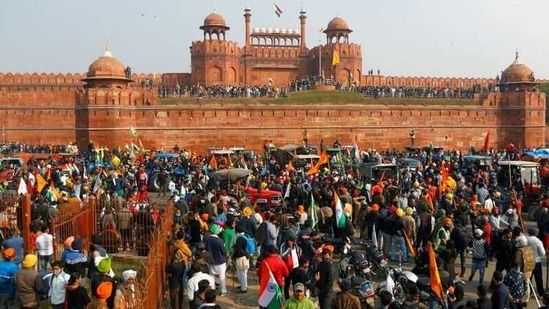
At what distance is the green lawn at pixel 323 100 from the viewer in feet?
103

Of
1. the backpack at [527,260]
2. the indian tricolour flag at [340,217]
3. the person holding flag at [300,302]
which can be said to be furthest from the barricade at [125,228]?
the backpack at [527,260]

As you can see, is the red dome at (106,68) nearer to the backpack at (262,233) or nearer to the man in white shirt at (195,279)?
the backpack at (262,233)

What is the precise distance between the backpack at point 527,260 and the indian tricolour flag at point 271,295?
124 inches

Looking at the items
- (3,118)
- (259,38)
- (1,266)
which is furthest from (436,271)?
(259,38)

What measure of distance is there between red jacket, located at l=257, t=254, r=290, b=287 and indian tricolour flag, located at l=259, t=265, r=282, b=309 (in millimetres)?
79

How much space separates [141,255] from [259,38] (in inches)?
1437

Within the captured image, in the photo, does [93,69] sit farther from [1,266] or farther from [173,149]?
[1,266]

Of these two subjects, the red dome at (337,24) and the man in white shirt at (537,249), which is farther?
the red dome at (337,24)

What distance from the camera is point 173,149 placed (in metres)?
29.7

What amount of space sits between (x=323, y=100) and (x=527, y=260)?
2587 cm

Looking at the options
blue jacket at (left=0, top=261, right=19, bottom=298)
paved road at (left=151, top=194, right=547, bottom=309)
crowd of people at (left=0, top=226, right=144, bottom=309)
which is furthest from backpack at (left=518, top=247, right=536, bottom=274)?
blue jacket at (left=0, top=261, right=19, bottom=298)

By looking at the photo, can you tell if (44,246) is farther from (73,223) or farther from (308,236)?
(308,236)

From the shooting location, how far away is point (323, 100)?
1288 inches

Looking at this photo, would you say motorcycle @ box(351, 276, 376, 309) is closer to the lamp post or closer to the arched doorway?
the lamp post
